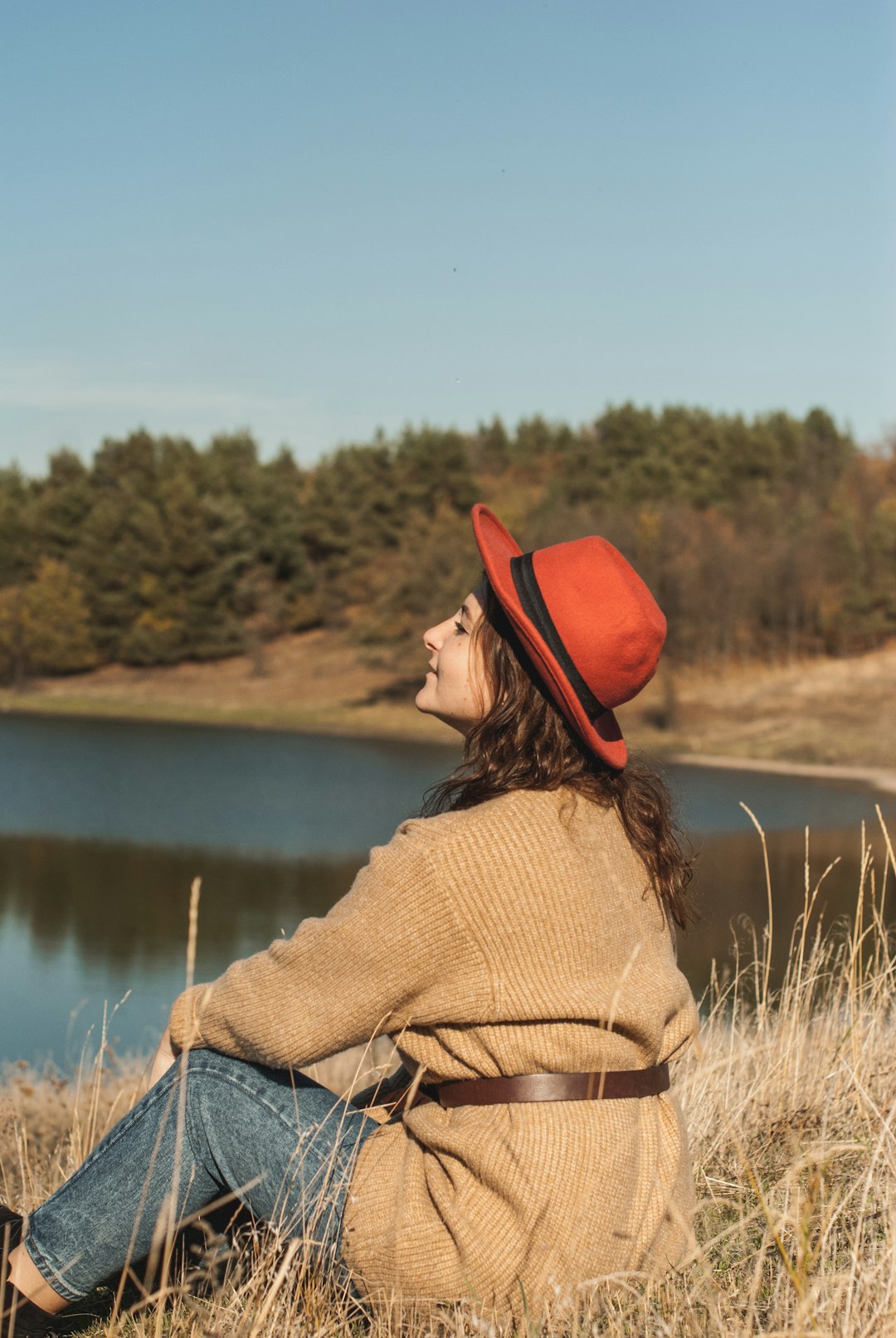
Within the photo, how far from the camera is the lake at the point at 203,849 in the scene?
10273 millimetres

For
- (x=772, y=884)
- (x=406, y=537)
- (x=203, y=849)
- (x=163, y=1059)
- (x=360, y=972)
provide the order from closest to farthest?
(x=360, y=972) < (x=163, y=1059) < (x=772, y=884) < (x=203, y=849) < (x=406, y=537)

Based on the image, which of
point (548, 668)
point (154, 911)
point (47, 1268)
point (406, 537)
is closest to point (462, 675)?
point (548, 668)

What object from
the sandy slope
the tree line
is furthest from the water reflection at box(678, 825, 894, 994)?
the tree line

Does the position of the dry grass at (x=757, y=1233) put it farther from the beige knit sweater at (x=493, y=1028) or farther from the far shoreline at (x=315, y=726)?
the far shoreline at (x=315, y=726)

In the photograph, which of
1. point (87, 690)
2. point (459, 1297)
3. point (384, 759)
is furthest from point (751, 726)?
point (459, 1297)

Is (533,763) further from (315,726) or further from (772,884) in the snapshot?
(315,726)

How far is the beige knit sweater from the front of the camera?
1483 mm

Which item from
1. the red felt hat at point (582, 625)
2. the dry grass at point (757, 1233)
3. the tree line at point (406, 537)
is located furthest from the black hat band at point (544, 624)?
the tree line at point (406, 537)

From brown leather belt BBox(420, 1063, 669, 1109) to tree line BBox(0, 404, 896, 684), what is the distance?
30377mm

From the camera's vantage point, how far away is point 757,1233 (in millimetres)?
1885

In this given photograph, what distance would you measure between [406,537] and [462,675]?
34.3 meters

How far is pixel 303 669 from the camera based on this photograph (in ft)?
125

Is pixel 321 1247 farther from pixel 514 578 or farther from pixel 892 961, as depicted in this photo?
pixel 892 961

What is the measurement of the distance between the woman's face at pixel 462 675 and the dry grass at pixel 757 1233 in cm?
60
